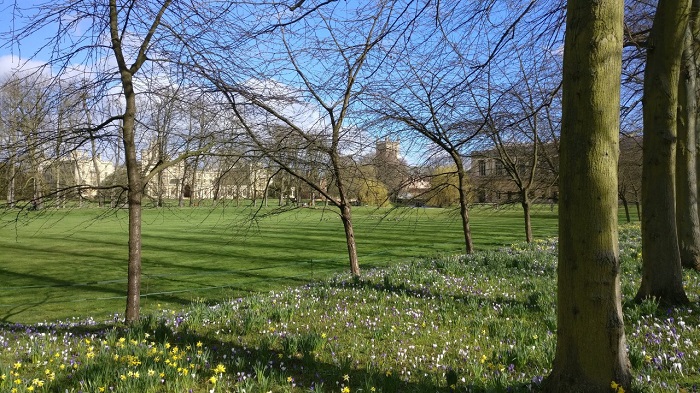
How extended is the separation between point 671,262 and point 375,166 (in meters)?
5.17

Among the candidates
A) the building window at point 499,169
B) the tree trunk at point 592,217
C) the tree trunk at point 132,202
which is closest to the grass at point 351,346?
the tree trunk at point 592,217

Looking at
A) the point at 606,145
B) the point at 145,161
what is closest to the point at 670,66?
the point at 606,145

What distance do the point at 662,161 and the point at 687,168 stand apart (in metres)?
2.80

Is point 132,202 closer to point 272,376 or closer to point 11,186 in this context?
point 11,186

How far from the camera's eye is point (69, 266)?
50.4ft

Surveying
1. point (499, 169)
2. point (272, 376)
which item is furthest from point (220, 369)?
point (499, 169)

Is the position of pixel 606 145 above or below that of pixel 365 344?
above

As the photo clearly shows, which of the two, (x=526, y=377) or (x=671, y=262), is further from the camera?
(x=671, y=262)

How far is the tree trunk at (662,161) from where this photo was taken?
17.3 ft

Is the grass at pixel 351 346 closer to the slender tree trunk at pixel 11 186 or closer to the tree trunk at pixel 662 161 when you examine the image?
the tree trunk at pixel 662 161

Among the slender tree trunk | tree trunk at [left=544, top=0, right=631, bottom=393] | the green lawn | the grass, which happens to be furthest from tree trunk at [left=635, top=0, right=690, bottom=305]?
the slender tree trunk

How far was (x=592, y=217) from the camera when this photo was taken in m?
2.73

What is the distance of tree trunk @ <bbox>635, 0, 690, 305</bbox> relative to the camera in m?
5.27

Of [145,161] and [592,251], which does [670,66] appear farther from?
[145,161]
